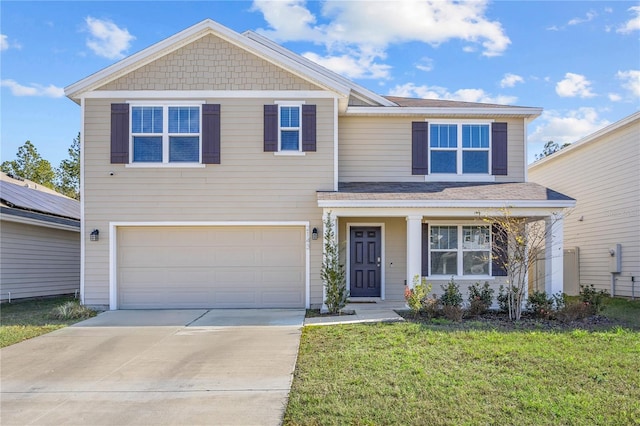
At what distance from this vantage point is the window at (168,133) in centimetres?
1182

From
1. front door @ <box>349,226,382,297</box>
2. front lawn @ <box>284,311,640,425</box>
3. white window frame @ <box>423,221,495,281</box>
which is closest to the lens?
front lawn @ <box>284,311,640,425</box>

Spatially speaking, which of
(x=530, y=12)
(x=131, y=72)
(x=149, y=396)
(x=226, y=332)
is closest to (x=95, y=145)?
(x=131, y=72)

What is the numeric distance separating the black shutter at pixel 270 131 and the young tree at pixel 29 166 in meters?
27.7

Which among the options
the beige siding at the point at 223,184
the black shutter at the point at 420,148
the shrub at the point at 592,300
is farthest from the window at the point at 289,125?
the shrub at the point at 592,300

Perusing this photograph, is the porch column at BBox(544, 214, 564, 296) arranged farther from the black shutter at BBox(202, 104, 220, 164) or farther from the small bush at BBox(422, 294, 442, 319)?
the black shutter at BBox(202, 104, 220, 164)

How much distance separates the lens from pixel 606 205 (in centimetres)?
1498

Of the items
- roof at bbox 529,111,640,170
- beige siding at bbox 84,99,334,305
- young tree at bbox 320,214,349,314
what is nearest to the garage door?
beige siding at bbox 84,99,334,305

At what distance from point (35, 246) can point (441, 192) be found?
11.3 m

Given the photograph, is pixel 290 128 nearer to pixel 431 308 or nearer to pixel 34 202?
pixel 431 308

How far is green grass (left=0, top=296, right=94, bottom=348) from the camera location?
8.84 meters

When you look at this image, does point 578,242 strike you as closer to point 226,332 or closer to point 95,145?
point 226,332

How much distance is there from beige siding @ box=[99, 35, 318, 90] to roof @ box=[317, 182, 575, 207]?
2744 millimetres

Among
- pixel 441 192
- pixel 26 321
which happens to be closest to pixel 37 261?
pixel 26 321

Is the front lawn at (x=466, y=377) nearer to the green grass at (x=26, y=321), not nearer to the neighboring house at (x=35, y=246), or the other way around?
the green grass at (x=26, y=321)
